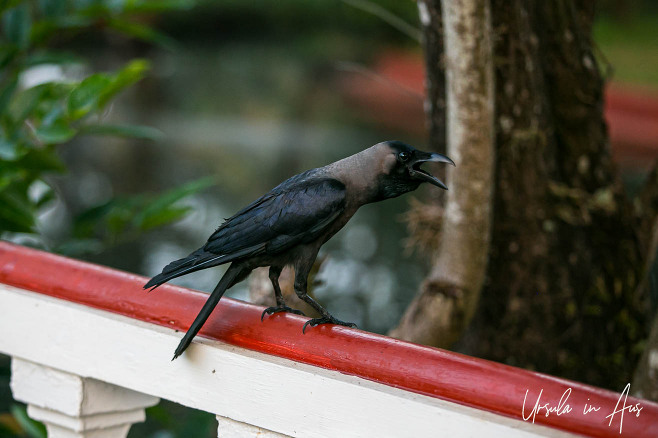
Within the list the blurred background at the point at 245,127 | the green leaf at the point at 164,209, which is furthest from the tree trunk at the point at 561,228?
the green leaf at the point at 164,209

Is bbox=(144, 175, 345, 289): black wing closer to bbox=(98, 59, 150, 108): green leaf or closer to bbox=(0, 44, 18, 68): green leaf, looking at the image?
bbox=(98, 59, 150, 108): green leaf

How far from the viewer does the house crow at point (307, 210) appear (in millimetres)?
1145

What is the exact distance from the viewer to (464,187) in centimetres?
A: 190

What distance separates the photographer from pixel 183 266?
112 cm

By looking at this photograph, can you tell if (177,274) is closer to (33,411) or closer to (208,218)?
(33,411)

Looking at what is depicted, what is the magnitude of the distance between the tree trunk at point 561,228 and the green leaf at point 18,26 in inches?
48.2

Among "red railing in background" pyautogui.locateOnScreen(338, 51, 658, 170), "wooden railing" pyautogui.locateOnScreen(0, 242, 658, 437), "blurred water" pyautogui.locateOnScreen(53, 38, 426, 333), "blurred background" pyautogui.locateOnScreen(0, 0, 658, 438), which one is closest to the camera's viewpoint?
"wooden railing" pyautogui.locateOnScreen(0, 242, 658, 437)

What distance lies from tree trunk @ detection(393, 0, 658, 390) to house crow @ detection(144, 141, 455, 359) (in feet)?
3.32

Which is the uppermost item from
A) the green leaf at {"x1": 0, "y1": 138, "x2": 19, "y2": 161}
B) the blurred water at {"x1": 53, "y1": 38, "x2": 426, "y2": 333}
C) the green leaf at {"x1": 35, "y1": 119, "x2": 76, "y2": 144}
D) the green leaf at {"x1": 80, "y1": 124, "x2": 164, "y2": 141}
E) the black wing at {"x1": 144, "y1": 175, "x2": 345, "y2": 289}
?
the black wing at {"x1": 144, "y1": 175, "x2": 345, "y2": 289}

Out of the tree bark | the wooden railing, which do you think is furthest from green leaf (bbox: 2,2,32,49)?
the tree bark

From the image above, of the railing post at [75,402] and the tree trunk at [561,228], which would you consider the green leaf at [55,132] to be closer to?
the railing post at [75,402]

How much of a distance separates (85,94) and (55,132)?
12 cm

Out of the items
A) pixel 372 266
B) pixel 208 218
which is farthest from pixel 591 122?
pixel 208 218

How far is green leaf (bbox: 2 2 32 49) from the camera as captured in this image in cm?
206
